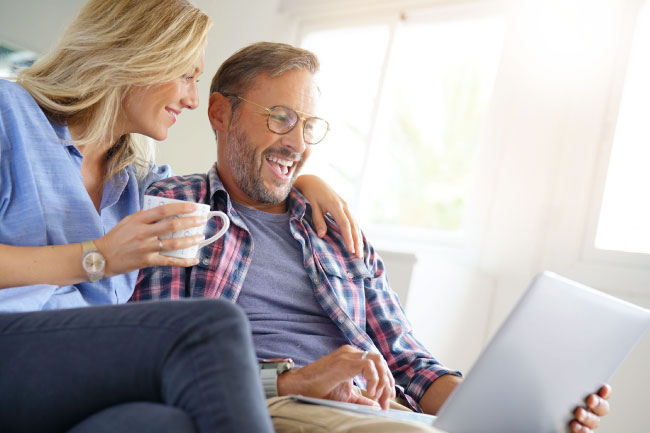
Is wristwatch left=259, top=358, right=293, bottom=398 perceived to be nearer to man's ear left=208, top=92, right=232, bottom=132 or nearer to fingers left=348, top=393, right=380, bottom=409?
fingers left=348, top=393, right=380, bottom=409

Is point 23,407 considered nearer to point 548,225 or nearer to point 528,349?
point 528,349

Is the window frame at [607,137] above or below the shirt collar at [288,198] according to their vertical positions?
above

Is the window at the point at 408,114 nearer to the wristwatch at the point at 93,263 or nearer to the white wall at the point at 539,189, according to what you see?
the white wall at the point at 539,189

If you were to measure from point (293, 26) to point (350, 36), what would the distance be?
0.34 m

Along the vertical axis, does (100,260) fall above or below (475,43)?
below

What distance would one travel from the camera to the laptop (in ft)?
3.01

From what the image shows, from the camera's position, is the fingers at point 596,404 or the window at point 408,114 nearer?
the fingers at point 596,404

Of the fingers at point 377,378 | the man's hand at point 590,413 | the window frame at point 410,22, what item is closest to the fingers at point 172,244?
the fingers at point 377,378

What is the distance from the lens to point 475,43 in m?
3.06

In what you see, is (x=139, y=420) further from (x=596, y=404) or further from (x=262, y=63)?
(x=262, y=63)

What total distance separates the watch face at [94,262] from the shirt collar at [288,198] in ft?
1.29

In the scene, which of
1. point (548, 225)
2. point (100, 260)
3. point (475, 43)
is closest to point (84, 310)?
point (100, 260)

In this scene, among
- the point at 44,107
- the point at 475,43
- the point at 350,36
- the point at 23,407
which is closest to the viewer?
the point at 23,407

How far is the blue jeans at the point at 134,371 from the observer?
78cm
